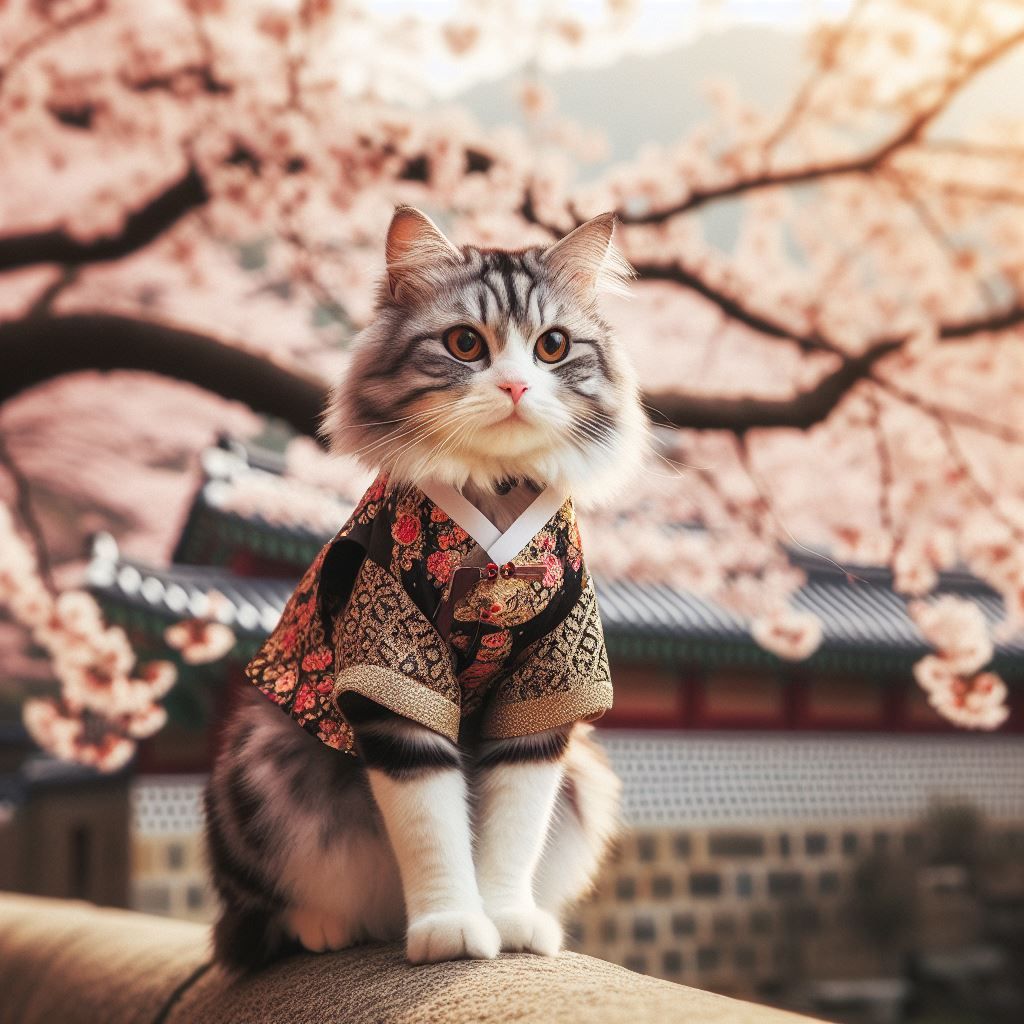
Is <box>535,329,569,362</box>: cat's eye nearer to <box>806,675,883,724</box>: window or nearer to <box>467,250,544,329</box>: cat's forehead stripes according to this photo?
<box>467,250,544,329</box>: cat's forehead stripes

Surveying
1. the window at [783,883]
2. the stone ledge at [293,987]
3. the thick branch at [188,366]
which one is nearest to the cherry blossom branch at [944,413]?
the thick branch at [188,366]

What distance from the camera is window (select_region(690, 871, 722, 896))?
A: 37.2 feet

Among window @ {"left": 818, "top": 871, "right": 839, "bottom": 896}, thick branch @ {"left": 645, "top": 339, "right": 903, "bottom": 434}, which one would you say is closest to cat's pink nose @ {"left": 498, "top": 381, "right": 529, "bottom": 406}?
thick branch @ {"left": 645, "top": 339, "right": 903, "bottom": 434}

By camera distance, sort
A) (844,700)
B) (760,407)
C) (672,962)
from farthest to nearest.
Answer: (844,700) < (672,962) < (760,407)

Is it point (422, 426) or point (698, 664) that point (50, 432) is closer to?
point (698, 664)

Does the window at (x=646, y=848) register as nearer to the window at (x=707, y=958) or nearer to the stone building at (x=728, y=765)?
the stone building at (x=728, y=765)

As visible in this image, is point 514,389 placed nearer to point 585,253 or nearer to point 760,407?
point 585,253

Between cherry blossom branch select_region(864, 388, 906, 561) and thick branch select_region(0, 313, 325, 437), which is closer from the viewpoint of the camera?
thick branch select_region(0, 313, 325, 437)

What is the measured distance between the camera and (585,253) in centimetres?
183

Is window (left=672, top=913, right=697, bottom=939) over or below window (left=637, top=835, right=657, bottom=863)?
below

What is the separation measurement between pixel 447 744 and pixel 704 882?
10.5 metres

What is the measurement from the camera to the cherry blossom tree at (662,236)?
14.3ft

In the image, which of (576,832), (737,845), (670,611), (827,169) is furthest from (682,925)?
(576,832)

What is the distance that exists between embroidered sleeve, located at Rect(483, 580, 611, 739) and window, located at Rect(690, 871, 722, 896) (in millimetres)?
10340
